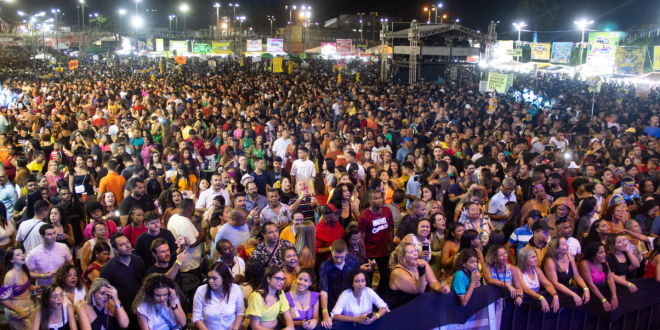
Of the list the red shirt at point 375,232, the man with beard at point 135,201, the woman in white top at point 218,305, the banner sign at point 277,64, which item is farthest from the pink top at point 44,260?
the banner sign at point 277,64

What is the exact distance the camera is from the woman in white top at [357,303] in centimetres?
417

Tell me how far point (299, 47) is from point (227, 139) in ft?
97.2

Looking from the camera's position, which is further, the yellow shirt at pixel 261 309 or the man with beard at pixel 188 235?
the man with beard at pixel 188 235

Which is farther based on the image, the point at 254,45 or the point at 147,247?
the point at 254,45

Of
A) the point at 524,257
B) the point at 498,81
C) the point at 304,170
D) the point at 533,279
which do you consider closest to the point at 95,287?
the point at 524,257

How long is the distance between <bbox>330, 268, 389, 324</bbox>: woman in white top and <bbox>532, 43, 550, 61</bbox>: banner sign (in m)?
26.3

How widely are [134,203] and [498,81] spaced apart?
12.0 metres

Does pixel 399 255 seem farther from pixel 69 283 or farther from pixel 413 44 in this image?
pixel 413 44

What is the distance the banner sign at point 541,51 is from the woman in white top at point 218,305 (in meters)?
27.0

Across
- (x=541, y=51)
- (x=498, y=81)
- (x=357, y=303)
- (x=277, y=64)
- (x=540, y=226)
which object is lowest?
(x=357, y=303)

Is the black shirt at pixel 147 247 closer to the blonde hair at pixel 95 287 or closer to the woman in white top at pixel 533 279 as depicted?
the blonde hair at pixel 95 287

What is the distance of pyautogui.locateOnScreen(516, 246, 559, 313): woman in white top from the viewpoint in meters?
4.67

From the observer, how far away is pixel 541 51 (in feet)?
90.7

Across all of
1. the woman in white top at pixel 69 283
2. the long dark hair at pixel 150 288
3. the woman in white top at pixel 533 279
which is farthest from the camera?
the woman in white top at pixel 533 279
